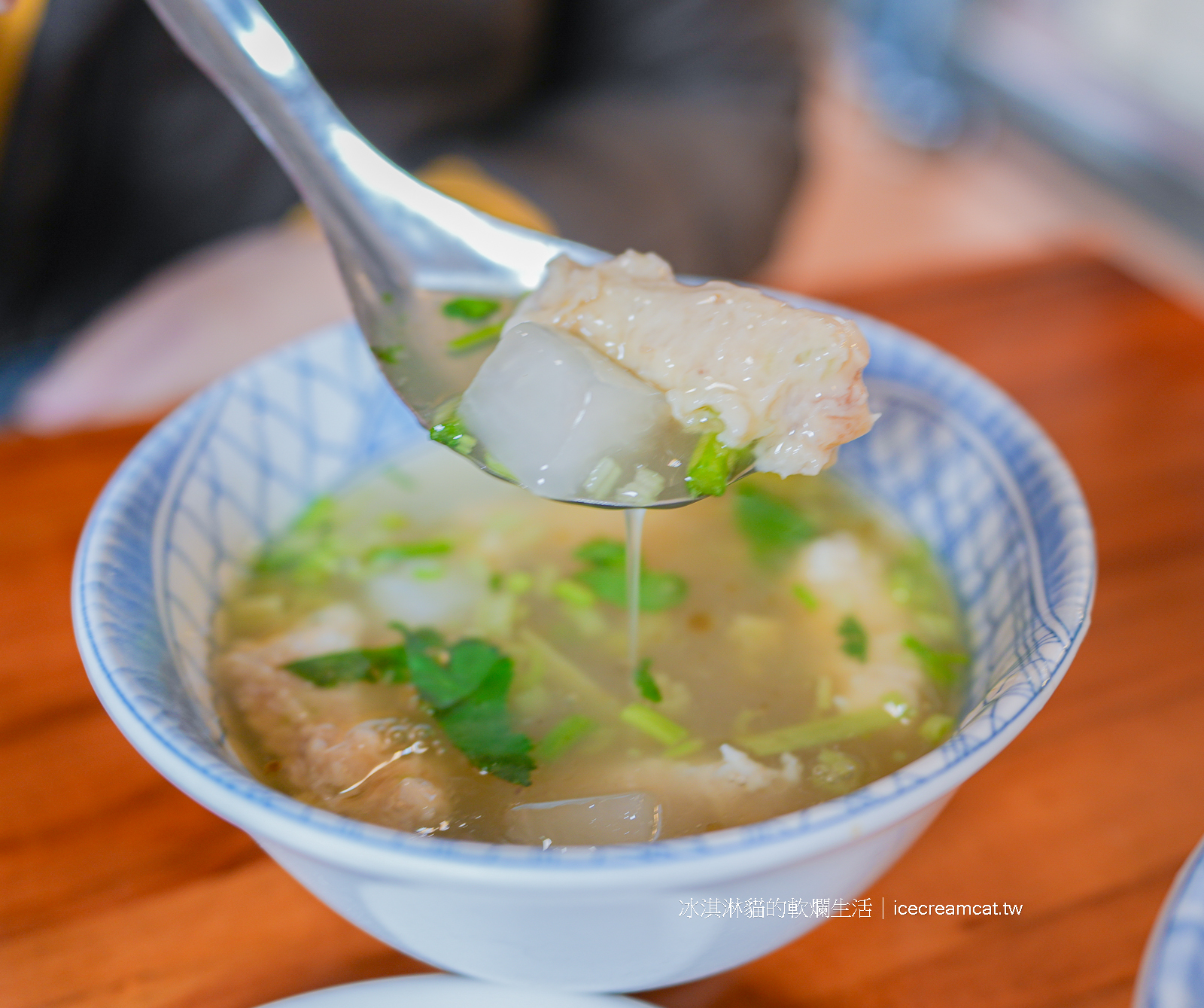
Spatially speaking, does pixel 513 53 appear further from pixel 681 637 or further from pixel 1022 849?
pixel 1022 849

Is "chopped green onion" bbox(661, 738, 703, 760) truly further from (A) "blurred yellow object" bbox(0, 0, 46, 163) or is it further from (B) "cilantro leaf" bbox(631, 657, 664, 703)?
(A) "blurred yellow object" bbox(0, 0, 46, 163)

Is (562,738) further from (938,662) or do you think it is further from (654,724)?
(938,662)

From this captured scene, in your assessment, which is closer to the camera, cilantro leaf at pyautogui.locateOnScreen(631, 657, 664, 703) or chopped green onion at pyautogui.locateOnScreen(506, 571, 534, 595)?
cilantro leaf at pyautogui.locateOnScreen(631, 657, 664, 703)

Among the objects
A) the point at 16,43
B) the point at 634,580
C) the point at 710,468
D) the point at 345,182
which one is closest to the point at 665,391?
the point at 710,468

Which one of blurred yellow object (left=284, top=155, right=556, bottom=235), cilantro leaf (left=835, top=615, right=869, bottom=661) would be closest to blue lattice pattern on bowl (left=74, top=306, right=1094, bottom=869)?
cilantro leaf (left=835, top=615, right=869, bottom=661)

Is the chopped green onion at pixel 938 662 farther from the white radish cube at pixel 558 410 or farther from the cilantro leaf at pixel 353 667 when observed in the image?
the cilantro leaf at pixel 353 667

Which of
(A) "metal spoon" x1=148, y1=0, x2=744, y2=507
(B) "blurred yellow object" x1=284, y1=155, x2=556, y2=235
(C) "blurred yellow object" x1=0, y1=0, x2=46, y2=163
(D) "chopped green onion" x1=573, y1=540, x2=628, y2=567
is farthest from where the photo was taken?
(B) "blurred yellow object" x1=284, y1=155, x2=556, y2=235

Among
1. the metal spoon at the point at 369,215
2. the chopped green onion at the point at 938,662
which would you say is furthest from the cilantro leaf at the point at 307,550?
the chopped green onion at the point at 938,662
